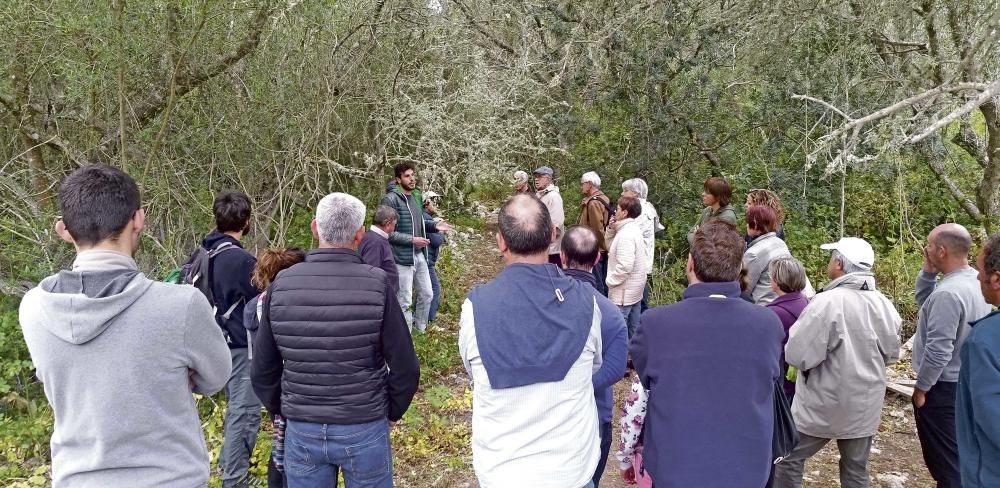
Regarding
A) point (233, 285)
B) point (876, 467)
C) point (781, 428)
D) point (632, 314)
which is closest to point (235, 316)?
point (233, 285)

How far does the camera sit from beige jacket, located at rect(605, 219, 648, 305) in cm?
545

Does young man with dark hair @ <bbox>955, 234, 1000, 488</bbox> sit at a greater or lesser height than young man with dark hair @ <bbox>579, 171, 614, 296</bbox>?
lesser

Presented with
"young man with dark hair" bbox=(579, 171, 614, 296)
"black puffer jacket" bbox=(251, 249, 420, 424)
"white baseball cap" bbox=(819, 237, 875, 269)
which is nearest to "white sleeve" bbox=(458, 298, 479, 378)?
"black puffer jacket" bbox=(251, 249, 420, 424)

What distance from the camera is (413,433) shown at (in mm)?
4941

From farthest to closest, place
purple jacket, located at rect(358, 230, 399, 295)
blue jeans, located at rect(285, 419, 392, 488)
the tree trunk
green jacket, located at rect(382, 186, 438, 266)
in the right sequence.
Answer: the tree trunk → green jacket, located at rect(382, 186, 438, 266) → purple jacket, located at rect(358, 230, 399, 295) → blue jeans, located at rect(285, 419, 392, 488)

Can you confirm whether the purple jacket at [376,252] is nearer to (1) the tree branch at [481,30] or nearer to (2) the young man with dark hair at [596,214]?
(2) the young man with dark hair at [596,214]

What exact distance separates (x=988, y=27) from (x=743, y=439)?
6.26 m

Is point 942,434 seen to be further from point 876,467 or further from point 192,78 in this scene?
point 192,78

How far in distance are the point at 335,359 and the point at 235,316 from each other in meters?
1.30

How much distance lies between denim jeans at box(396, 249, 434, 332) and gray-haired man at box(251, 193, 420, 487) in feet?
11.3

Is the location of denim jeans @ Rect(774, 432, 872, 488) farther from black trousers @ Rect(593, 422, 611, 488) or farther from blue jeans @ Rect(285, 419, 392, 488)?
blue jeans @ Rect(285, 419, 392, 488)

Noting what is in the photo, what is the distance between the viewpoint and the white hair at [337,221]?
2.71 m

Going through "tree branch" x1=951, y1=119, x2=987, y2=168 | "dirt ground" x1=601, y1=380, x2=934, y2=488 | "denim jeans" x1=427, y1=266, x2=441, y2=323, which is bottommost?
"dirt ground" x1=601, y1=380, x2=934, y2=488

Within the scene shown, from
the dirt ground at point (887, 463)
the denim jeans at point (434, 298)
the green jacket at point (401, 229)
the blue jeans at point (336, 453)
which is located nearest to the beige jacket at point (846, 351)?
the dirt ground at point (887, 463)
